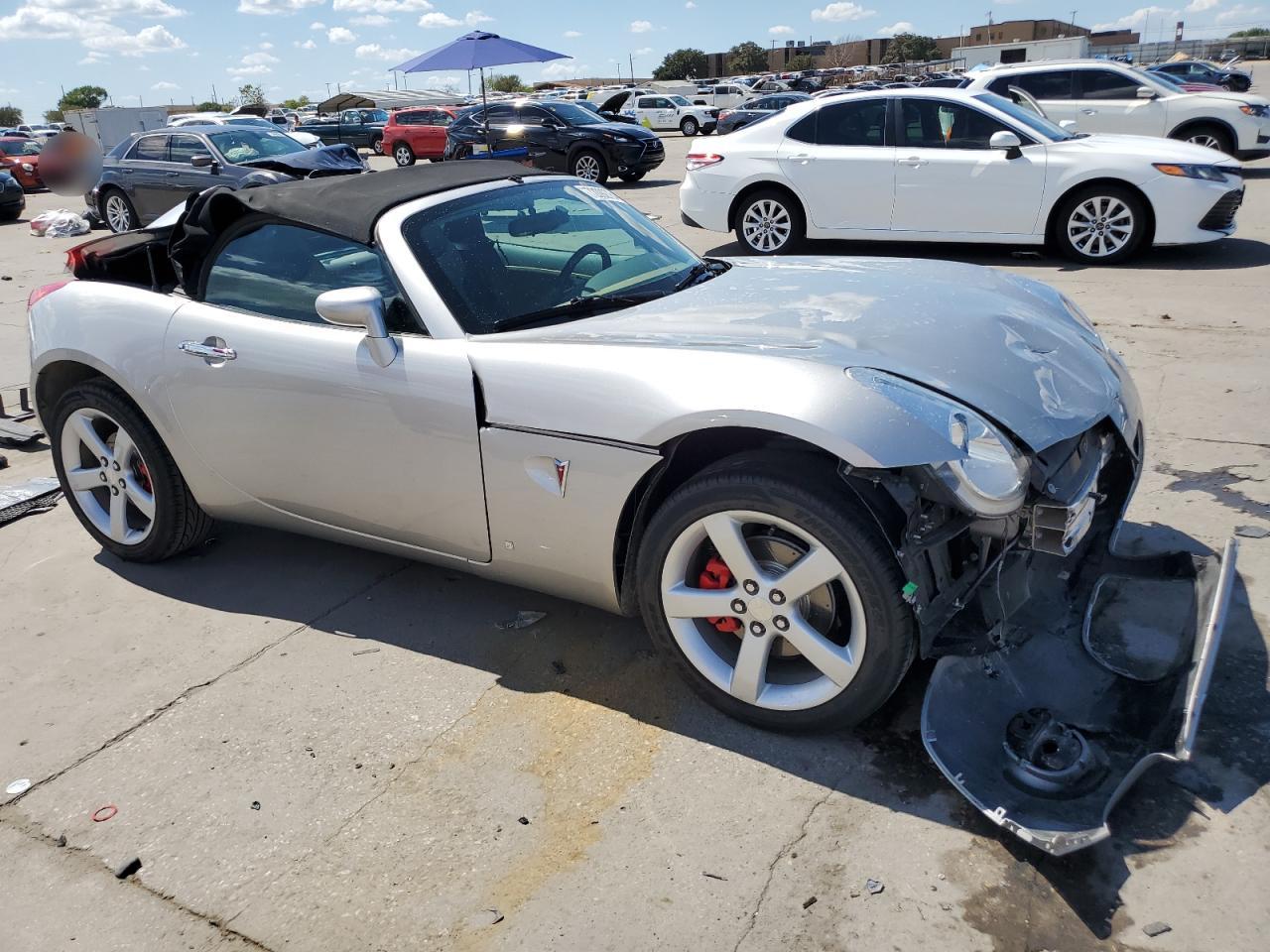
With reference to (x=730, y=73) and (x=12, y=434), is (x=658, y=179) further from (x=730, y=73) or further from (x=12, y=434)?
(x=730, y=73)

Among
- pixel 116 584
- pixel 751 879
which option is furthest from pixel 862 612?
pixel 116 584

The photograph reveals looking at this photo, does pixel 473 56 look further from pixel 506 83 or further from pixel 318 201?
pixel 506 83

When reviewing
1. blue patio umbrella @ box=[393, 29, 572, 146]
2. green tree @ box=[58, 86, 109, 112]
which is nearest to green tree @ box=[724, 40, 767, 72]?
green tree @ box=[58, 86, 109, 112]

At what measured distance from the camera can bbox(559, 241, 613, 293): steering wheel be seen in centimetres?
352

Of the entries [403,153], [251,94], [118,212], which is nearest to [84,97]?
[251,94]

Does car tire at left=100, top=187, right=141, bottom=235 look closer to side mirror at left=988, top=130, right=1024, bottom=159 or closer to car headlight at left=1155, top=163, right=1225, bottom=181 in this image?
side mirror at left=988, top=130, right=1024, bottom=159

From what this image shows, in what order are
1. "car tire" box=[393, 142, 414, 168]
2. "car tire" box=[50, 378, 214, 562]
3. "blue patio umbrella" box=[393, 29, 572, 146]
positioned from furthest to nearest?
"car tire" box=[393, 142, 414, 168], "blue patio umbrella" box=[393, 29, 572, 146], "car tire" box=[50, 378, 214, 562]

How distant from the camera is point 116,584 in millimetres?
4090

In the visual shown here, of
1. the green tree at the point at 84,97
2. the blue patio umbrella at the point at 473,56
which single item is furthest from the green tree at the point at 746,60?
the blue patio umbrella at the point at 473,56

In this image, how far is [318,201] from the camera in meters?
3.62

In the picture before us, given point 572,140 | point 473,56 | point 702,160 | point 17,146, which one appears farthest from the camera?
point 17,146

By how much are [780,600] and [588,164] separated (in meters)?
15.9

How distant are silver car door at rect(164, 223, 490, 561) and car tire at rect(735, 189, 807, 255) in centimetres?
675

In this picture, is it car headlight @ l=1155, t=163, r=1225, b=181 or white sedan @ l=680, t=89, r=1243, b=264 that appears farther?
white sedan @ l=680, t=89, r=1243, b=264
